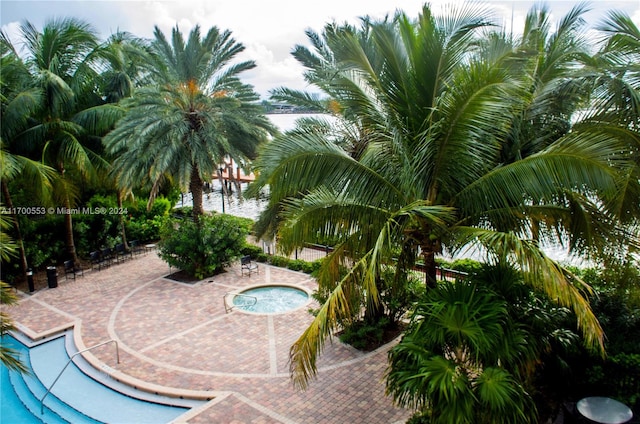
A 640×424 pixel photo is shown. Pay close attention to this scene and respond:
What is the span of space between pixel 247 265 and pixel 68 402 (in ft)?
29.8

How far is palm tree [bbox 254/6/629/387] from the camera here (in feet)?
20.7

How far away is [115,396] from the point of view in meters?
10.1

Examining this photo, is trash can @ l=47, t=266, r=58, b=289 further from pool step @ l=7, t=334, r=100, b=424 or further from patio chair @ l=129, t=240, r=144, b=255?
pool step @ l=7, t=334, r=100, b=424

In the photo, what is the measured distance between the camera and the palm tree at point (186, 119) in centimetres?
1505

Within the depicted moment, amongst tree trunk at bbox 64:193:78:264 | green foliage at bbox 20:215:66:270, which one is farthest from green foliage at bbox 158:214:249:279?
green foliage at bbox 20:215:66:270

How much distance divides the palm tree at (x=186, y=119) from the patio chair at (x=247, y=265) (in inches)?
144

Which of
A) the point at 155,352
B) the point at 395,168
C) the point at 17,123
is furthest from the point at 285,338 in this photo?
the point at 17,123

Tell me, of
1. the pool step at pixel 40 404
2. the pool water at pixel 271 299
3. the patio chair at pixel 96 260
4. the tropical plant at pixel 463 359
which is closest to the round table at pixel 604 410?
the tropical plant at pixel 463 359

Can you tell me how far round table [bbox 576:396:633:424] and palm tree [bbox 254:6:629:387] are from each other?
3.23 ft

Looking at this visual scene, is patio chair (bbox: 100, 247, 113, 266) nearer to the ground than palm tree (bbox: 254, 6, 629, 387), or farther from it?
nearer to the ground

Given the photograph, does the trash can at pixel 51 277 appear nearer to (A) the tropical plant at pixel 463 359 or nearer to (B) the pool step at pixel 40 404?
(B) the pool step at pixel 40 404

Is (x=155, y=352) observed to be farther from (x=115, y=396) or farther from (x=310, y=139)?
(x=310, y=139)

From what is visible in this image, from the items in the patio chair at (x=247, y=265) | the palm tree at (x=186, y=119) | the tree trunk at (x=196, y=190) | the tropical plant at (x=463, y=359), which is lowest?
the patio chair at (x=247, y=265)

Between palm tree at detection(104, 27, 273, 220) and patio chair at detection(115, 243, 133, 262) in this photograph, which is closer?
palm tree at detection(104, 27, 273, 220)
